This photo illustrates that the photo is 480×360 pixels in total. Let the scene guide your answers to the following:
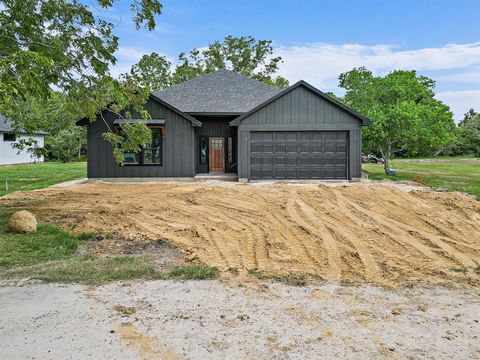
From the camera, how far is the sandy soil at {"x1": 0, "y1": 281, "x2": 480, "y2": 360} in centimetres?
313

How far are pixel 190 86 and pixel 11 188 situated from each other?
10.8m

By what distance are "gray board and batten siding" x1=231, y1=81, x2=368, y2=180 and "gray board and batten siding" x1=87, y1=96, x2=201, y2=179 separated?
2.31 m

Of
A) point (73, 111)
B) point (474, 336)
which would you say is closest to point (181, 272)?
point (474, 336)

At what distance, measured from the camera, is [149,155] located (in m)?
17.3

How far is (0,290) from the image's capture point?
4434 millimetres

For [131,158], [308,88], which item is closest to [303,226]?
[308,88]

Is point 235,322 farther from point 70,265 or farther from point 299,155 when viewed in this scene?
point 299,155

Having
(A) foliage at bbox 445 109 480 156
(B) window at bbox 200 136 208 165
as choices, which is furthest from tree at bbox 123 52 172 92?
(A) foliage at bbox 445 109 480 156

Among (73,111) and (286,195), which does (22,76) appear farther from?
(286,195)

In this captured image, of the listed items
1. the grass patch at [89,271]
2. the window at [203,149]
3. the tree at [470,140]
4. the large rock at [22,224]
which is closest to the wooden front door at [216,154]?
the window at [203,149]

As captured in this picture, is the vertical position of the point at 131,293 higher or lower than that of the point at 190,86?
lower

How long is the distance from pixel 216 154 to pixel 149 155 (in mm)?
3866

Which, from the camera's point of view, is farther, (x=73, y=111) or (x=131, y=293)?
(x=73, y=111)

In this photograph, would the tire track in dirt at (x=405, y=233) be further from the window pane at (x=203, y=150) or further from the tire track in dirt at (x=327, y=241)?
the window pane at (x=203, y=150)
